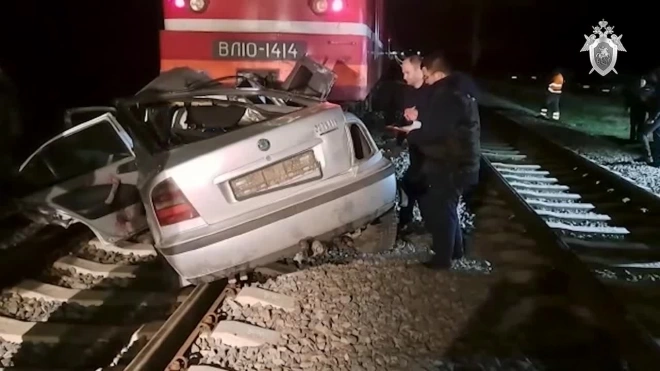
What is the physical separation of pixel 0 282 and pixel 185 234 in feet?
A: 6.59

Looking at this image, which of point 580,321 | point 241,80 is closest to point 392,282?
point 580,321

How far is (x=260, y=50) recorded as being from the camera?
9102 mm

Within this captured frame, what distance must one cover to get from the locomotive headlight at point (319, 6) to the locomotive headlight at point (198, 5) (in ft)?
3.94

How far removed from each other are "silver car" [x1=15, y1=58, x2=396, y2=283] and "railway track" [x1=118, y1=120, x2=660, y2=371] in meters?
0.37

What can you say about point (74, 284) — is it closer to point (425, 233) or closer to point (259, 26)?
point (425, 233)

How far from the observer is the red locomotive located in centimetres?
913

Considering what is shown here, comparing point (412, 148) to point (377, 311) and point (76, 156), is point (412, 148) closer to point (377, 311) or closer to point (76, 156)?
point (377, 311)

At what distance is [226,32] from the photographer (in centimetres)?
916

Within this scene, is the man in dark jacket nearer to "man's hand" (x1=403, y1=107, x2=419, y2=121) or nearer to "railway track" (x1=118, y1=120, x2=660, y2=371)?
"man's hand" (x1=403, y1=107, x2=419, y2=121)

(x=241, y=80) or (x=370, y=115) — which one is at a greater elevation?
(x=241, y=80)

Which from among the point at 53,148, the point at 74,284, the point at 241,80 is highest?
the point at 241,80

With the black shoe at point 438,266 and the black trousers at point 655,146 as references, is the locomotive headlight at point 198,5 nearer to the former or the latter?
the black shoe at point 438,266

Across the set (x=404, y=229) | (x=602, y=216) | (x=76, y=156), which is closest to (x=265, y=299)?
(x=404, y=229)
